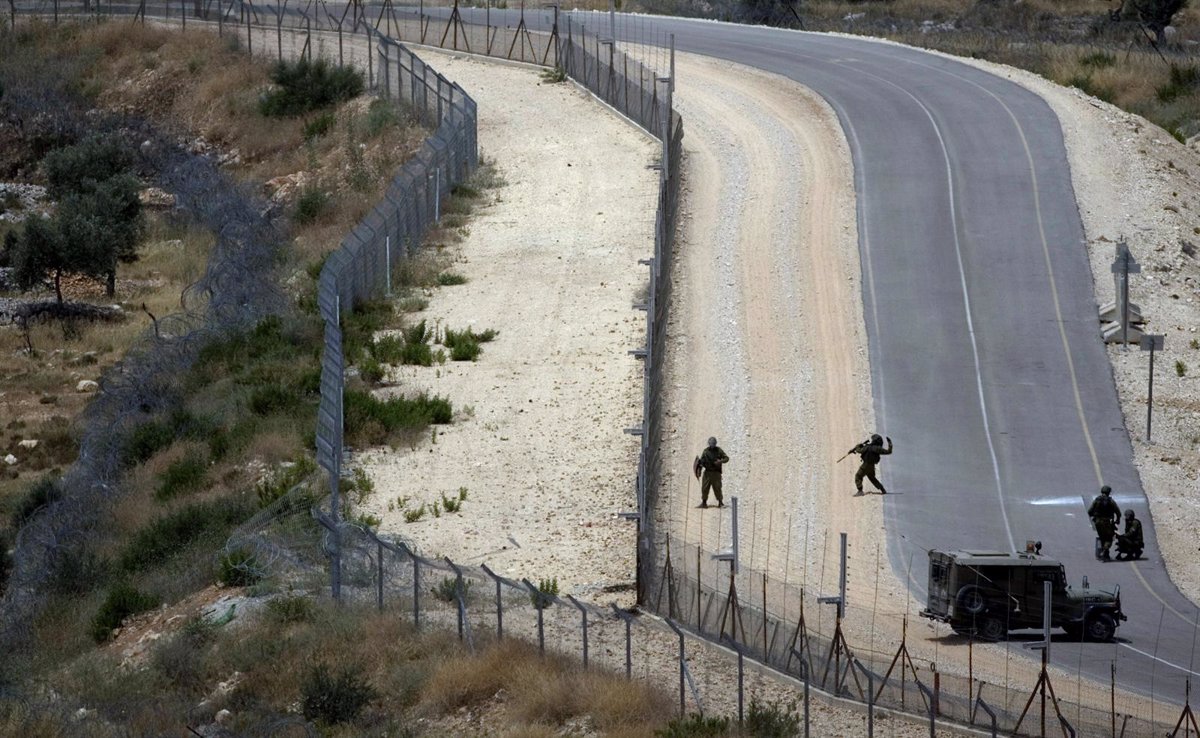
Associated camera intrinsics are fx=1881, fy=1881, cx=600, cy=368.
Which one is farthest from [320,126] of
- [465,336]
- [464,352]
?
[464,352]

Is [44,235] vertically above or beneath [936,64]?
beneath

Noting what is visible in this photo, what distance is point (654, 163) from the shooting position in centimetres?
5509

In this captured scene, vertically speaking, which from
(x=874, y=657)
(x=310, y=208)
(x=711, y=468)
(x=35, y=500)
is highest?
(x=310, y=208)

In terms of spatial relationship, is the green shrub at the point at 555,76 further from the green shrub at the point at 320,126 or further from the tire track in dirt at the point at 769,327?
the green shrub at the point at 320,126

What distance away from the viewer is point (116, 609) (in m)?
28.4

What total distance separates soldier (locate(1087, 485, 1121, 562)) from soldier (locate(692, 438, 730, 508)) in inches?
241

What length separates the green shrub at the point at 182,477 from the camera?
32969 millimetres

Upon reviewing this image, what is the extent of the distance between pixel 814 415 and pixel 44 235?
76.4 feet

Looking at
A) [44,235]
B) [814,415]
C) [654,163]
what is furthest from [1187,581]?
[44,235]

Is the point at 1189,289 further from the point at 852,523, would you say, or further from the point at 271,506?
the point at 271,506

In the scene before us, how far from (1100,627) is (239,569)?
12.5 m

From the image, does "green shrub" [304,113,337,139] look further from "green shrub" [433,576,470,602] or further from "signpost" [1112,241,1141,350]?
"green shrub" [433,576,470,602]

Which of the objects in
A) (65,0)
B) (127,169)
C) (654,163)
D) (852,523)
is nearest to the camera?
(852,523)

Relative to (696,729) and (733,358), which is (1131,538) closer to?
(696,729)
